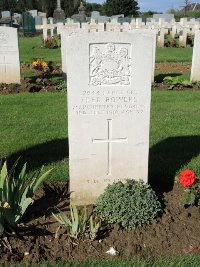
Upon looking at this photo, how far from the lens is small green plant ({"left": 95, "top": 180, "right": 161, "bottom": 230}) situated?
3.71 metres

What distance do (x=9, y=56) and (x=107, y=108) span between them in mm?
7088

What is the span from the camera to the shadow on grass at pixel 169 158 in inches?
187

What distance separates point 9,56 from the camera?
1020 cm

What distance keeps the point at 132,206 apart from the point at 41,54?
48.6 ft

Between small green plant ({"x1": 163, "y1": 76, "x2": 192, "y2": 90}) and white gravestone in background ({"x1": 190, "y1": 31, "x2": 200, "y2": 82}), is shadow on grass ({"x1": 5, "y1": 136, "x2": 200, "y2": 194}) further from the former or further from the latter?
white gravestone in background ({"x1": 190, "y1": 31, "x2": 200, "y2": 82})

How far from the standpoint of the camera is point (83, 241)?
355 cm

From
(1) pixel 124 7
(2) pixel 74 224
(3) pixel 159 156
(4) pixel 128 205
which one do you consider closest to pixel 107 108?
(4) pixel 128 205

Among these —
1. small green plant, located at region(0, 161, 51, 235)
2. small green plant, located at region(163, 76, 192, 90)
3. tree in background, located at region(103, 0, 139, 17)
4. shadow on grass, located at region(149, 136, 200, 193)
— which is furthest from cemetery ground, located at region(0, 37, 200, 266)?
tree in background, located at region(103, 0, 139, 17)

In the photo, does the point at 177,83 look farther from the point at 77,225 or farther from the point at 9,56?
the point at 77,225

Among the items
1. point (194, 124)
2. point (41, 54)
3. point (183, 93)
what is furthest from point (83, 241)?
point (41, 54)

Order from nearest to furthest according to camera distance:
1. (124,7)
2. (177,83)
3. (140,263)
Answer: (140,263)
(177,83)
(124,7)

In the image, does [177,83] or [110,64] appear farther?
[177,83]

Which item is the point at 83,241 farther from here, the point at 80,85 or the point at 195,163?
the point at 195,163

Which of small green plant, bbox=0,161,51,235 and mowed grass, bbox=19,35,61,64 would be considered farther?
mowed grass, bbox=19,35,61,64
